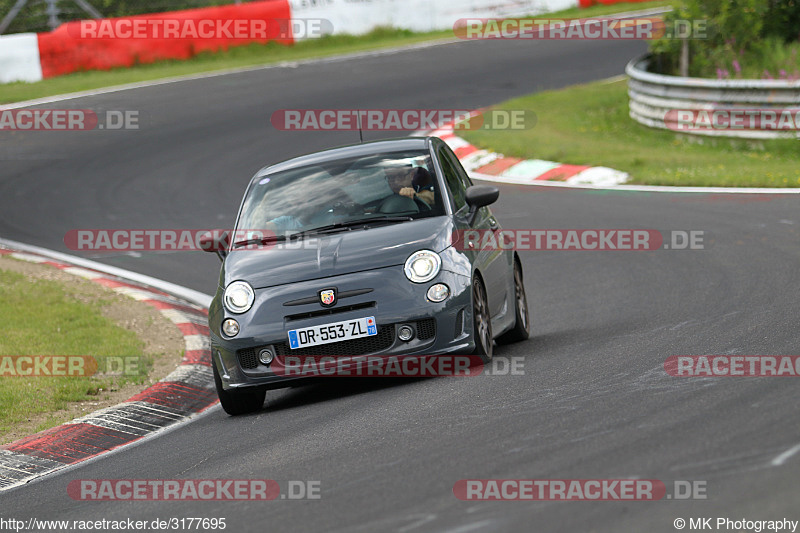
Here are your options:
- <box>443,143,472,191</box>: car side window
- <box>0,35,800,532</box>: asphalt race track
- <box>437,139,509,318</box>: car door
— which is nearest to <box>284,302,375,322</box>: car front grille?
<box>0,35,800,532</box>: asphalt race track

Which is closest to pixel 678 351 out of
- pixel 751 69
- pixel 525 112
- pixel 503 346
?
pixel 503 346

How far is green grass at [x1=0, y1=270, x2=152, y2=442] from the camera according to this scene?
8883mm

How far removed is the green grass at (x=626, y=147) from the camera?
52.8 ft

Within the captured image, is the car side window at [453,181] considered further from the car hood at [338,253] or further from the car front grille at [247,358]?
the car front grille at [247,358]

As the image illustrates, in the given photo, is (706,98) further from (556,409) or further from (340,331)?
(556,409)

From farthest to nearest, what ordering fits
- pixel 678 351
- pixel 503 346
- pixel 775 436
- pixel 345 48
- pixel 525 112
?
pixel 345 48 < pixel 525 112 < pixel 503 346 < pixel 678 351 < pixel 775 436

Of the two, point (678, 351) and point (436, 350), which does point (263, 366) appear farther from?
point (678, 351)

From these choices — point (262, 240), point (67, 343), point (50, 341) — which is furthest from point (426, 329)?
point (50, 341)

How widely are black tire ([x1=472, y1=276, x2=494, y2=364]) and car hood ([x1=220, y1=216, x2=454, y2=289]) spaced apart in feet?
1.21

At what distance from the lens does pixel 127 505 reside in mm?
5969

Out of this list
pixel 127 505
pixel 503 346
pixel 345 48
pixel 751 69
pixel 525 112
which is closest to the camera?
pixel 127 505

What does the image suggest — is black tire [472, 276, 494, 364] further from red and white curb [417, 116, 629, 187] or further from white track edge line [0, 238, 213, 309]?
red and white curb [417, 116, 629, 187]

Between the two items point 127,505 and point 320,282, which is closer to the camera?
point 127,505

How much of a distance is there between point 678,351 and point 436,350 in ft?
4.82
